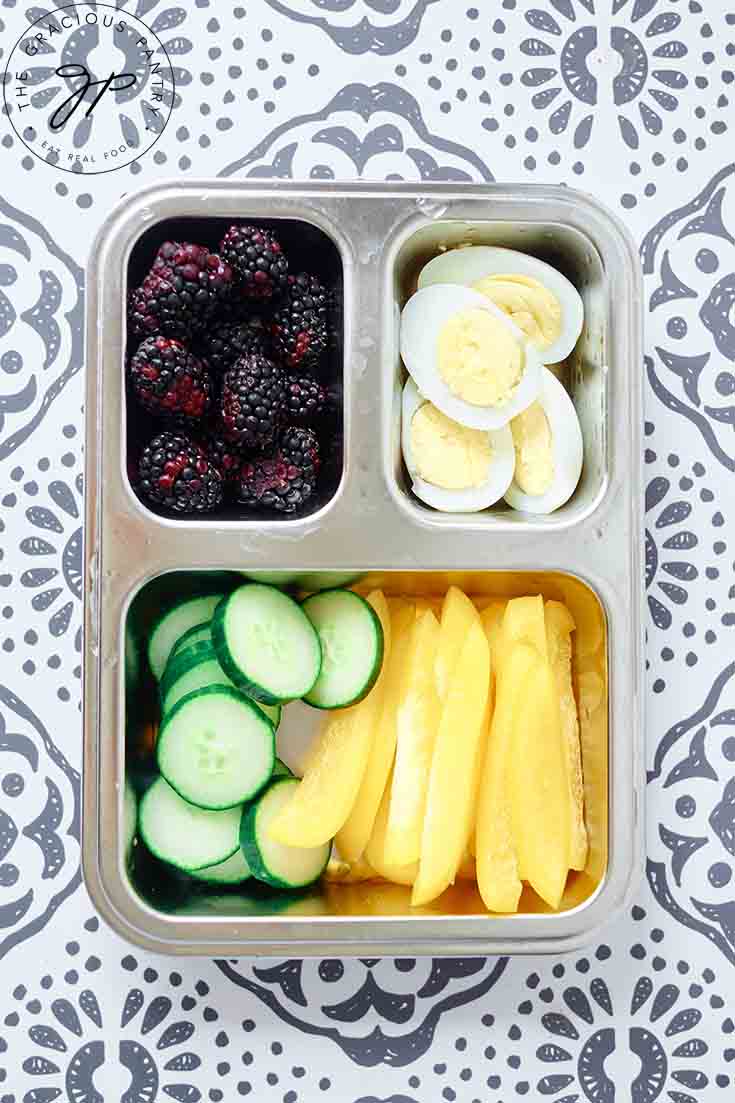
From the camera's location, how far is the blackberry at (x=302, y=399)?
1.36m

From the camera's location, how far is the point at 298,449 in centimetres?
135

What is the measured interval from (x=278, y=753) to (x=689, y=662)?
1.83ft

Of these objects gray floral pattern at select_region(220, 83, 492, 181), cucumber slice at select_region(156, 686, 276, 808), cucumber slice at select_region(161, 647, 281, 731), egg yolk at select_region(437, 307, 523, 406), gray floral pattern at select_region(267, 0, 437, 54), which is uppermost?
gray floral pattern at select_region(267, 0, 437, 54)

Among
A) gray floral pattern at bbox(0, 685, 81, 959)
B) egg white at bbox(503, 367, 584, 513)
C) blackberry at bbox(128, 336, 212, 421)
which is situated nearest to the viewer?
blackberry at bbox(128, 336, 212, 421)

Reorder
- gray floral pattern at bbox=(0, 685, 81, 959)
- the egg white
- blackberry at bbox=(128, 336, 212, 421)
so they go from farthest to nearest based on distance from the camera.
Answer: gray floral pattern at bbox=(0, 685, 81, 959), the egg white, blackberry at bbox=(128, 336, 212, 421)

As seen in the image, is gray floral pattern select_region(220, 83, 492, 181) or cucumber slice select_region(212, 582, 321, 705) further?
gray floral pattern select_region(220, 83, 492, 181)

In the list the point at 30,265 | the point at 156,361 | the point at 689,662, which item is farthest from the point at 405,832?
the point at 30,265

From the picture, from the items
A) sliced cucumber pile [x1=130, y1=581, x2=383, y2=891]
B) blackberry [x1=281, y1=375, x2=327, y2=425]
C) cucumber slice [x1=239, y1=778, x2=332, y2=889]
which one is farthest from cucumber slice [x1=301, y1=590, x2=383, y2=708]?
blackberry [x1=281, y1=375, x2=327, y2=425]

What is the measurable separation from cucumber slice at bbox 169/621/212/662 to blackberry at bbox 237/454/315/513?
169mm

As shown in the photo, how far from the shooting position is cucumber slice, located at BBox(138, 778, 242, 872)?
140cm

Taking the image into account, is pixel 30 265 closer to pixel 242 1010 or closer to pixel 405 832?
pixel 405 832

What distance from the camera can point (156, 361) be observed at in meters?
1.30

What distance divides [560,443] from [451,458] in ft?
0.44

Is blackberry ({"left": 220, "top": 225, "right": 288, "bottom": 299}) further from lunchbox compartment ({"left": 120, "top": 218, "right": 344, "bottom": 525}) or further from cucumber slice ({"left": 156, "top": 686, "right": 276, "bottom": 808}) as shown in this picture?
cucumber slice ({"left": 156, "top": 686, "right": 276, "bottom": 808})
